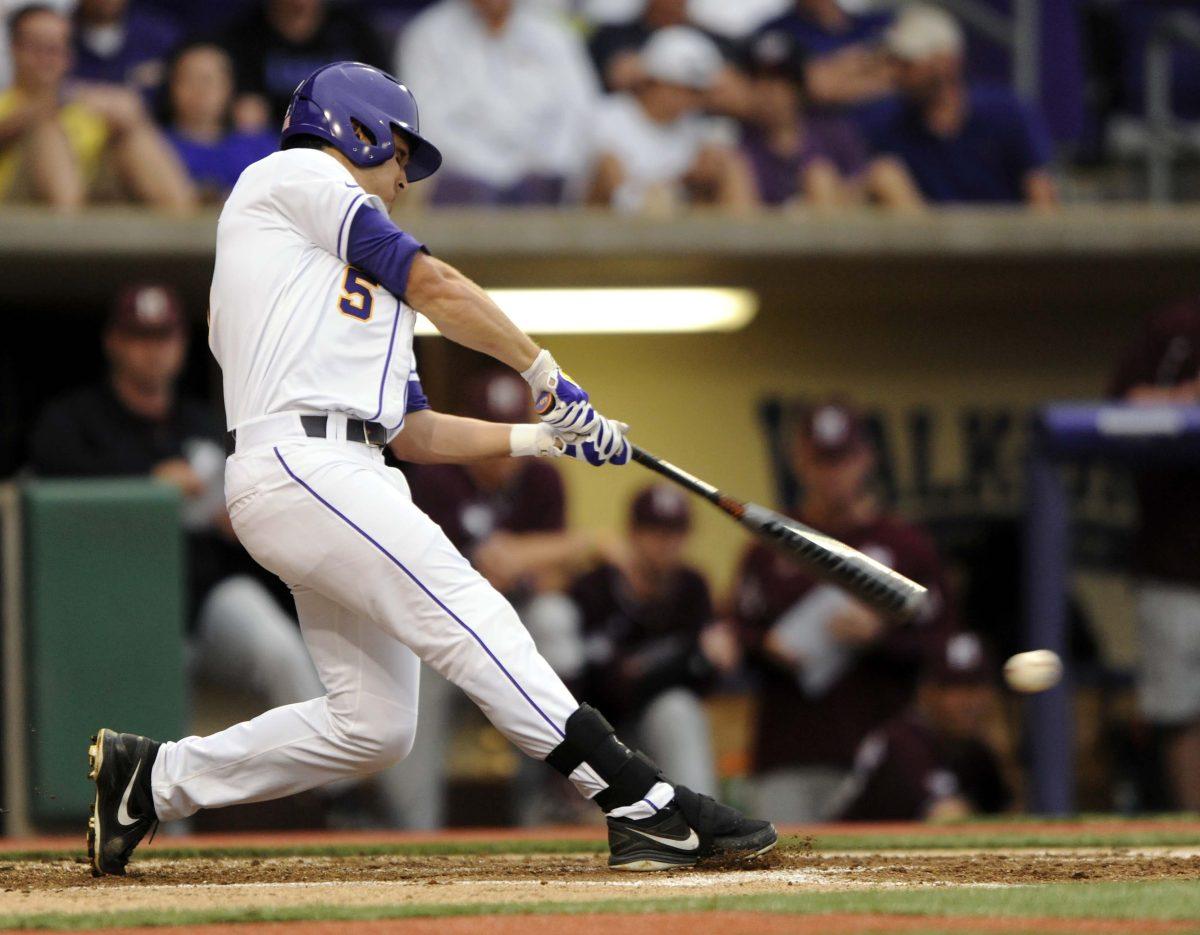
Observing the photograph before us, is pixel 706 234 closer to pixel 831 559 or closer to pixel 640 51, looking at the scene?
pixel 640 51

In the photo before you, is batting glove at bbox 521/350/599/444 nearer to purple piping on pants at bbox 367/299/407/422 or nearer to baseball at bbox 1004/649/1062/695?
purple piping on pants at bbox 367/299/407/422

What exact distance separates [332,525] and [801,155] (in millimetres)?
4593

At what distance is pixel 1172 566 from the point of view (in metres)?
5.96

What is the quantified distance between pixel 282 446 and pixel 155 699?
91.1 inches

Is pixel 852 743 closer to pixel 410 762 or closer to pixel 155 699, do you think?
pixel 410 762

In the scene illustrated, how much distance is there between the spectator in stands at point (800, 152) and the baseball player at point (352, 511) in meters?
3.94

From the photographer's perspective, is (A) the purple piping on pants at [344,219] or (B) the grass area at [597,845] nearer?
(A) the purple piping on pants at [344,219]

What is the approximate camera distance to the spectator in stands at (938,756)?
5852 millimetres

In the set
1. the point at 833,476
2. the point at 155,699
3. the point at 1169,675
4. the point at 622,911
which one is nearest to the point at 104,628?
the point at 155,699

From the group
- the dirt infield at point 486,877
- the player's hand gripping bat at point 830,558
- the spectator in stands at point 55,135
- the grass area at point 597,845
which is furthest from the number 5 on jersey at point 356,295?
the spectator in stands at point 55,135

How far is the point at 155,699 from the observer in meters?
5.43

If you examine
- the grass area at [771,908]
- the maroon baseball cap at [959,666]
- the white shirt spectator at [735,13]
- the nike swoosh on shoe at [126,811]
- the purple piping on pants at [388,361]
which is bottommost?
the grass area at [771,908]

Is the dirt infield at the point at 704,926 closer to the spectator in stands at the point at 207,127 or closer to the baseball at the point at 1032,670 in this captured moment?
the baseball at the point at 1032,670

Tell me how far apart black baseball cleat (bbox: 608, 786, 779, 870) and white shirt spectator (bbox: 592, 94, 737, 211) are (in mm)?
4163
